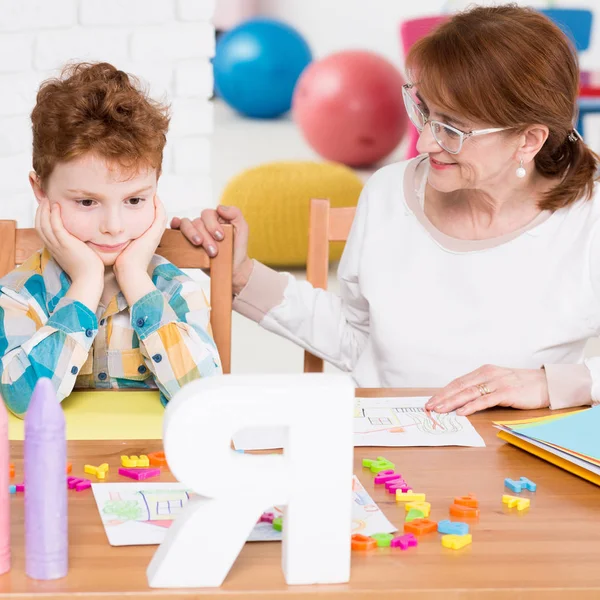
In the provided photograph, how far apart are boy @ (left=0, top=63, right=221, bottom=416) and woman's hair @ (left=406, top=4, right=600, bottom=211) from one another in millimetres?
470

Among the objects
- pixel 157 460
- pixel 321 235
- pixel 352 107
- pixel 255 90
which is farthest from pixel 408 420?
pixel 255 90

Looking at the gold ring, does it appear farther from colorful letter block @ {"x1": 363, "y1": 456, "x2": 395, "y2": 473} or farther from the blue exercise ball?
the blue exercise ball

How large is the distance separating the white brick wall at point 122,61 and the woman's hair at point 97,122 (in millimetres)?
952

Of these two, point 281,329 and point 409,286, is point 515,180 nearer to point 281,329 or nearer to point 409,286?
point 409,286

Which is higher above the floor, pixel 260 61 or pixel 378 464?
pixel 260 61

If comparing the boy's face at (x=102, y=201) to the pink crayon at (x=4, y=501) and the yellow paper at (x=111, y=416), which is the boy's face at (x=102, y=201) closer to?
the yellow paper at (x=111, y=416)

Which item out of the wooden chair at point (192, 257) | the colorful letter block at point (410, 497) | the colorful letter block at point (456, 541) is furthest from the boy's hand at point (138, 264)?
the colorful letter block at point (456, 541)

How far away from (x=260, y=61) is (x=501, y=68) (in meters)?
6.28

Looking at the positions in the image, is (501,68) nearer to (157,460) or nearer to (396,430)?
(396,430)

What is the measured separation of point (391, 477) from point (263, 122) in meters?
7.40

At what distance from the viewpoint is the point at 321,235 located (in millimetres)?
1901

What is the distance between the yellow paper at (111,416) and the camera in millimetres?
1334

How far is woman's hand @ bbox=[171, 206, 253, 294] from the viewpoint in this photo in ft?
5.48

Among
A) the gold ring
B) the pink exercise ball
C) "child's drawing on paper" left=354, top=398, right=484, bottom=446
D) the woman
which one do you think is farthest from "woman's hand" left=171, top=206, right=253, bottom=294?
the pink exercise ball
